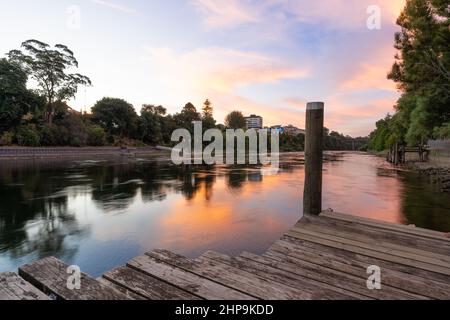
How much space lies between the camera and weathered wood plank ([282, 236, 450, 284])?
10.0 ft

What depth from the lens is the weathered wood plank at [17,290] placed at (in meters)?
2.17

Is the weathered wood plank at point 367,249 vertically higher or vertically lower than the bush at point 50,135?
lower

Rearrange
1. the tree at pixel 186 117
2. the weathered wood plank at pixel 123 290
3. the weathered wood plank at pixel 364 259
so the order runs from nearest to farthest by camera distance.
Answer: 1. the weathered wood plank at pixel 123 290
2. the weathered wood plank at pixel 364 259
3. the tree at pixel 186 117

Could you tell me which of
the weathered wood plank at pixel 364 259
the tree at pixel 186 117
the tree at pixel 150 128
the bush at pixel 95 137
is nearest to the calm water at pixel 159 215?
the weathered wood plank at pixel 364 259

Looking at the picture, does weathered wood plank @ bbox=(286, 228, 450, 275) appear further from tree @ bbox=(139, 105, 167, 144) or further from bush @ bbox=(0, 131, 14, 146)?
tree @ bbox=(139, 105, 167, 144)

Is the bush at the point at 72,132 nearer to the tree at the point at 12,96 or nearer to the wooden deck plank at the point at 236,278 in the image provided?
the tree at the point at 12,96

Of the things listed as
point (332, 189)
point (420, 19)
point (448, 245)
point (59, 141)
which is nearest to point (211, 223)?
point (448, 245)

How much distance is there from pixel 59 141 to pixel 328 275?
56.1m

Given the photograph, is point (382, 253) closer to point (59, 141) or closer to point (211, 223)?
point (211, 223)

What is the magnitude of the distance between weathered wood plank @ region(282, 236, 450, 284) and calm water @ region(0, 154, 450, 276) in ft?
8.80

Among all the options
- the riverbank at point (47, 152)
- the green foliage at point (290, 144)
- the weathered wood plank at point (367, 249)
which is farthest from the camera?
the green foliage at point (290, 144)

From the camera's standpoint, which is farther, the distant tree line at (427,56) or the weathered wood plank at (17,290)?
the distant tree line at (427,56)

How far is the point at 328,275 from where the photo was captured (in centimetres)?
303
